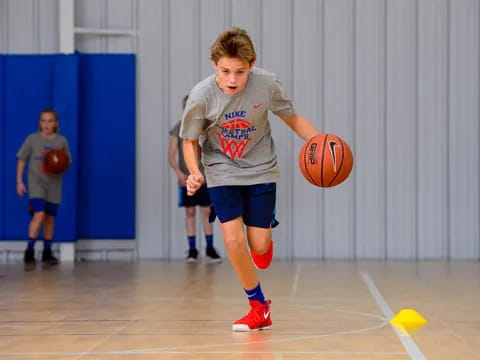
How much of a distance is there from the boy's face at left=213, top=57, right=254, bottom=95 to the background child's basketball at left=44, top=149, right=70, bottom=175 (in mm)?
4417

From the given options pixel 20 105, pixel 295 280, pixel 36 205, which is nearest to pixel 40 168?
pixel 36 205

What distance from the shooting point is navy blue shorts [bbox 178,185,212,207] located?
849 cm

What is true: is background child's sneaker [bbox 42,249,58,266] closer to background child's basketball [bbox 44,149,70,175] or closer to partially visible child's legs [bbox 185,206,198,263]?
background child's basketball [bbox 44,149,70,175]

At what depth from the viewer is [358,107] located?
9.20 m

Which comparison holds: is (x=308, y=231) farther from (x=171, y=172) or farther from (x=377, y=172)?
(x=171, y=172)

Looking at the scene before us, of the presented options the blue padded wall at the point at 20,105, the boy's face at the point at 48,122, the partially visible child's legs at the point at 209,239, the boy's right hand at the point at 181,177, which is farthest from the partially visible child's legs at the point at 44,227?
the partially visible child's legs at the point at 209,239

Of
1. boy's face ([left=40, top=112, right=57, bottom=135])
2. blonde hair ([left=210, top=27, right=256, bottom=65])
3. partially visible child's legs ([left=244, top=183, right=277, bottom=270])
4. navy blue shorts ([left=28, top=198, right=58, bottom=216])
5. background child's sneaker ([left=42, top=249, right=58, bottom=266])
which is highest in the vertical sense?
blonde hair ([left=210, top=27, right=256, bottom=65])

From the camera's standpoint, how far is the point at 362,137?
9.20 m

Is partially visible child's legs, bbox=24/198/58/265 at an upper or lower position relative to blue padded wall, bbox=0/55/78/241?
lower

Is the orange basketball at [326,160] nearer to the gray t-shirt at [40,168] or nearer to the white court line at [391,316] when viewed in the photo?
the white court line at [391,316]

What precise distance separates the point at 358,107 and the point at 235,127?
16.9ft

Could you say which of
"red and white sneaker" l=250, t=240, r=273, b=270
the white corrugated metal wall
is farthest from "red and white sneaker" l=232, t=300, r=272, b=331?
the white corrugated metal wall

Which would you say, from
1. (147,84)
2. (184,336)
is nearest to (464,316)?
(184,336)

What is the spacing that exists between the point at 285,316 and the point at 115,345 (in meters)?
1.26
